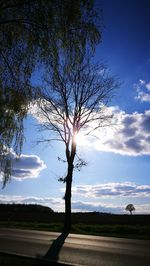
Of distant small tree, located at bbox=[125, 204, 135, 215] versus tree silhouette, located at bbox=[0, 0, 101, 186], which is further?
distant small tree, located at bbox=[125, 204, 135, 215]

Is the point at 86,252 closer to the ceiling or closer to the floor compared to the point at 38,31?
closer to the floor

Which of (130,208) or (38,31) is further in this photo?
(130,208)

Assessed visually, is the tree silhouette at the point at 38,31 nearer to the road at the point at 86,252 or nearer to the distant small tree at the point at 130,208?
the road at the point at 86,252

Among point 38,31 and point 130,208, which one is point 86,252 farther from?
point 130,208

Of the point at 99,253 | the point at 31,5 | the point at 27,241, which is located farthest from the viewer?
the point at 27,241

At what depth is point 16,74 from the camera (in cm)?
1123

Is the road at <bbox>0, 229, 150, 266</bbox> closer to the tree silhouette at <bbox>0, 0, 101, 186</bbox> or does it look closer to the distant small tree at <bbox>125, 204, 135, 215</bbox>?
the tree silhouette at <bbox>0, 0, 101, 186</bbox>

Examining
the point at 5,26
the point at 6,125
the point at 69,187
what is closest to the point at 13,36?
the point at 5,26

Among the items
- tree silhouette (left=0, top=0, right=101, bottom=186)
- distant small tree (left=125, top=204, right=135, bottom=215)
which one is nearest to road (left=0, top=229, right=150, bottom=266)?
tree silhouette (left=0, top=0, right=101, bottom=186)

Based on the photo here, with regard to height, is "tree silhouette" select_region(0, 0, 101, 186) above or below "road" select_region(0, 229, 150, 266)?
above

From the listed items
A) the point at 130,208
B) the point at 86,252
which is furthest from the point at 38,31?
the point at 130,208

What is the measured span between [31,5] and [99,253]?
7.81m

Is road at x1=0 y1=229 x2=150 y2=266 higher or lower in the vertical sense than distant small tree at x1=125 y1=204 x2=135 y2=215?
lower

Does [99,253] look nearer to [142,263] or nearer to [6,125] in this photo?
[142,263]
